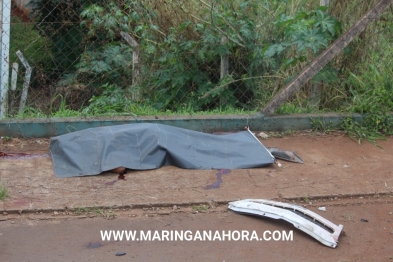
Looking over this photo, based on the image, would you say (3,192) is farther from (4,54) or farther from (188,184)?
(4,54)

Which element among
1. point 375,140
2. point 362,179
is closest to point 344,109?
point 375,140

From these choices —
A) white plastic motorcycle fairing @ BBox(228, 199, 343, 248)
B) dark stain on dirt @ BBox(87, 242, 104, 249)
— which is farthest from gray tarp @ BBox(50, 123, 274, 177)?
dark stain on dirt @ BBox(87, 242, 104, 249)

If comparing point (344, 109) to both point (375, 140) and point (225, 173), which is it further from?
point (225, 173)

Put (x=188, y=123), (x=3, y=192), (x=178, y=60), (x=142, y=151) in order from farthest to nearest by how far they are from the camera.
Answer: (x=178, y=60) → (x=188, y=123) → (x=142, y=151) → (x=3, y=192)

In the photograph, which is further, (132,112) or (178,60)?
(178,60)

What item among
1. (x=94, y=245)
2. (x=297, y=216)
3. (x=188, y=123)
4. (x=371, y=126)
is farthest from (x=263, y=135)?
(x=94, y=245)

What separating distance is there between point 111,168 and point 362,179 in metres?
1.98

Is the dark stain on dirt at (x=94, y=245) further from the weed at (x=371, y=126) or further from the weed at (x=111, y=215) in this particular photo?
the weed at (x=371, y=126)

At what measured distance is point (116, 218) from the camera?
3.93 meters

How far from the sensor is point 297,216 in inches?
151

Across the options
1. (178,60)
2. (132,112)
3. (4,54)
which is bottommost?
(132,112)

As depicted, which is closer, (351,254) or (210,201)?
(351,254)

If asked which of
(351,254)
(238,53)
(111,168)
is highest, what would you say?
(238,53)

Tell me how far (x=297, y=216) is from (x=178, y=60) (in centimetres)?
274
